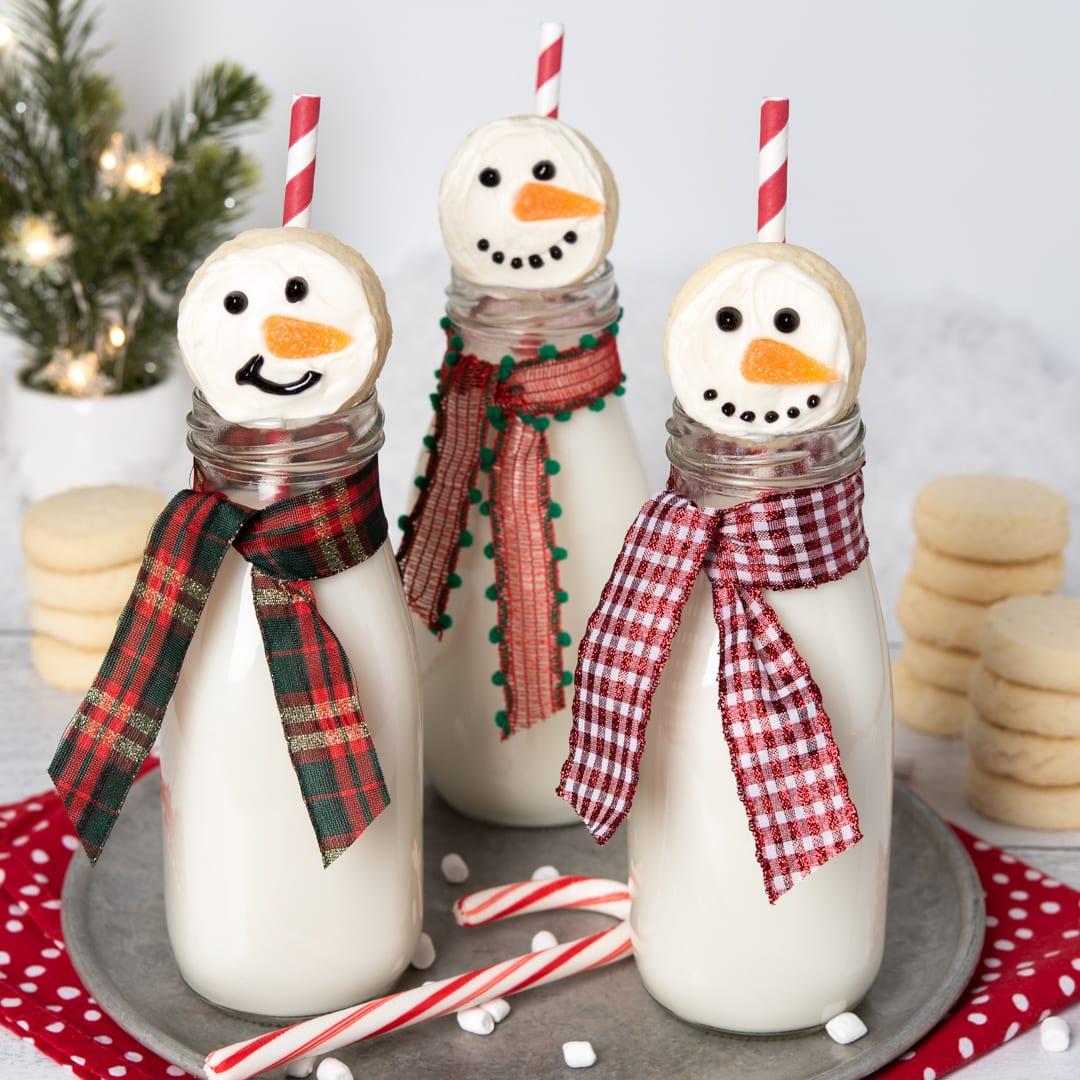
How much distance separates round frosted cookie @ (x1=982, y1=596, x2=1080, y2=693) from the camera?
46.2 inches

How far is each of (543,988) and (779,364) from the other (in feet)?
1.36

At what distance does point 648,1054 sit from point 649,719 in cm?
19

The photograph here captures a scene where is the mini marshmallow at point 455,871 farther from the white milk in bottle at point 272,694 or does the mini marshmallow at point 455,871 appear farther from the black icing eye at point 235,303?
the black icing eye at point 235,303

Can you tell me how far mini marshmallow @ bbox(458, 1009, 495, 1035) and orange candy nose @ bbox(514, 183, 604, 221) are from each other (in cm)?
48

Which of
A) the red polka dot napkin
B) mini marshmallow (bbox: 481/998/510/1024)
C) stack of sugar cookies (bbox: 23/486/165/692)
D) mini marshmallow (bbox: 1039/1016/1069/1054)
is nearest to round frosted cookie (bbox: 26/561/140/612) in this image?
stack of sugar cookies (bbox: 23/486/165/692)

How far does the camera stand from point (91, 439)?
1.78 m

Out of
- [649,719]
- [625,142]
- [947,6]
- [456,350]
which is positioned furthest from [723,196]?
[649,719]

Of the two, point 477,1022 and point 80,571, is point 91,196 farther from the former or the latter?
point 477,1022

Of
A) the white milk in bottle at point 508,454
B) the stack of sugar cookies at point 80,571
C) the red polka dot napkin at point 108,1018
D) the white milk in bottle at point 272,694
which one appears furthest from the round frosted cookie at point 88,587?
the white milk in bottle at point 272,694

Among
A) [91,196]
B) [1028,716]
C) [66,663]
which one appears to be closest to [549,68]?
[1028,716]

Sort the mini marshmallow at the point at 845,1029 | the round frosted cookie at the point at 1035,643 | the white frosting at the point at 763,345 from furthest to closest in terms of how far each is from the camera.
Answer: the round frosted cookie at the point at 1035,643, the mini marshmallow at the point at 845,1029, the white frosting at the point at 763,345

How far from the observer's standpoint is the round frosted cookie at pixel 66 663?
1.42 metres

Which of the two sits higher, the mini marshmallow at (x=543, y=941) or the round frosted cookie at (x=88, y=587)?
the round frosted cookie at (x=88, y=587)

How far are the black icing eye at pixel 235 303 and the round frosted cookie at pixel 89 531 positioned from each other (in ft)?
1.85
